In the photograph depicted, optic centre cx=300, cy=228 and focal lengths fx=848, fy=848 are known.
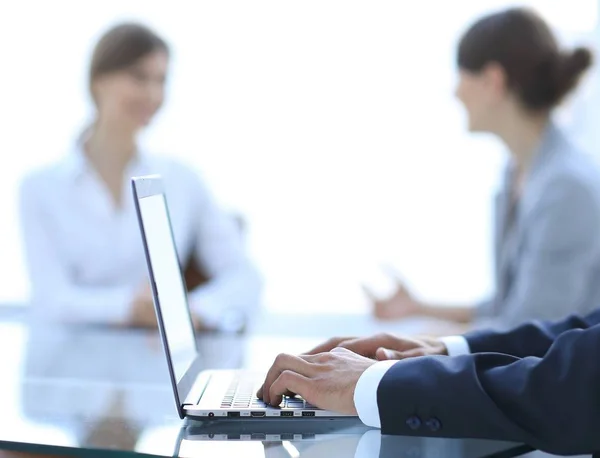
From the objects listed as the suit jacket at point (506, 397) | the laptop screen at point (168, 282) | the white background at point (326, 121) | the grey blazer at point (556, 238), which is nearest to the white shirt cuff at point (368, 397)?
the suit jacket at point (506, 397)

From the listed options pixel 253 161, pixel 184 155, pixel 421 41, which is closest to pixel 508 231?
pixel 421 41

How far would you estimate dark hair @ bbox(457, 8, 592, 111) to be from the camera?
2.76 metres

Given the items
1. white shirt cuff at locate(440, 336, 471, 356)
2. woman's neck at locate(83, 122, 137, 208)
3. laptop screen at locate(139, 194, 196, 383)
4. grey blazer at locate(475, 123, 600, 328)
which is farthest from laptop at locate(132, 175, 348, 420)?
woman's neck at locate(83, 122, 137, 208)

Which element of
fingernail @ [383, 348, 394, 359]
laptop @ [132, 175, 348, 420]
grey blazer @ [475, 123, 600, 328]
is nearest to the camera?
laptop @ [132, 175, 348, 420]

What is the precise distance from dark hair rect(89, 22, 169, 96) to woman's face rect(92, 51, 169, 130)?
2 cm

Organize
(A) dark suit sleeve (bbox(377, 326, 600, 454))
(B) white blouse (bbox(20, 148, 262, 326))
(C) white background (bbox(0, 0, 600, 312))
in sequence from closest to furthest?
1. (A) dark suit sleeve (bbox(377, 326, 600, 454))
2. (B) white blouse (bbox(20, 148, 262, 326))
3. (C) white background (bbox(0, 0, 600, 312))

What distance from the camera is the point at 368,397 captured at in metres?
1.18

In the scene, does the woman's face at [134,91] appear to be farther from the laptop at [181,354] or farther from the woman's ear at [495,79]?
the laptop at [181,354]

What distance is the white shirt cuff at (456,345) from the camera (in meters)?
1.49

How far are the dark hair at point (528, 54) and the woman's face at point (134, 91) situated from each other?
110 cm

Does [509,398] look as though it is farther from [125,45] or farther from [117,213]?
[125,45]

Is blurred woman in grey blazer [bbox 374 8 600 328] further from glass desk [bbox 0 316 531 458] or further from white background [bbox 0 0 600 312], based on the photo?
glass desk [bbox 0 316 531 458]

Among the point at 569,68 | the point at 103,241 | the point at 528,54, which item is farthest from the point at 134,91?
the point at 569,68

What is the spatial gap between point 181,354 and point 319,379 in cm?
35
